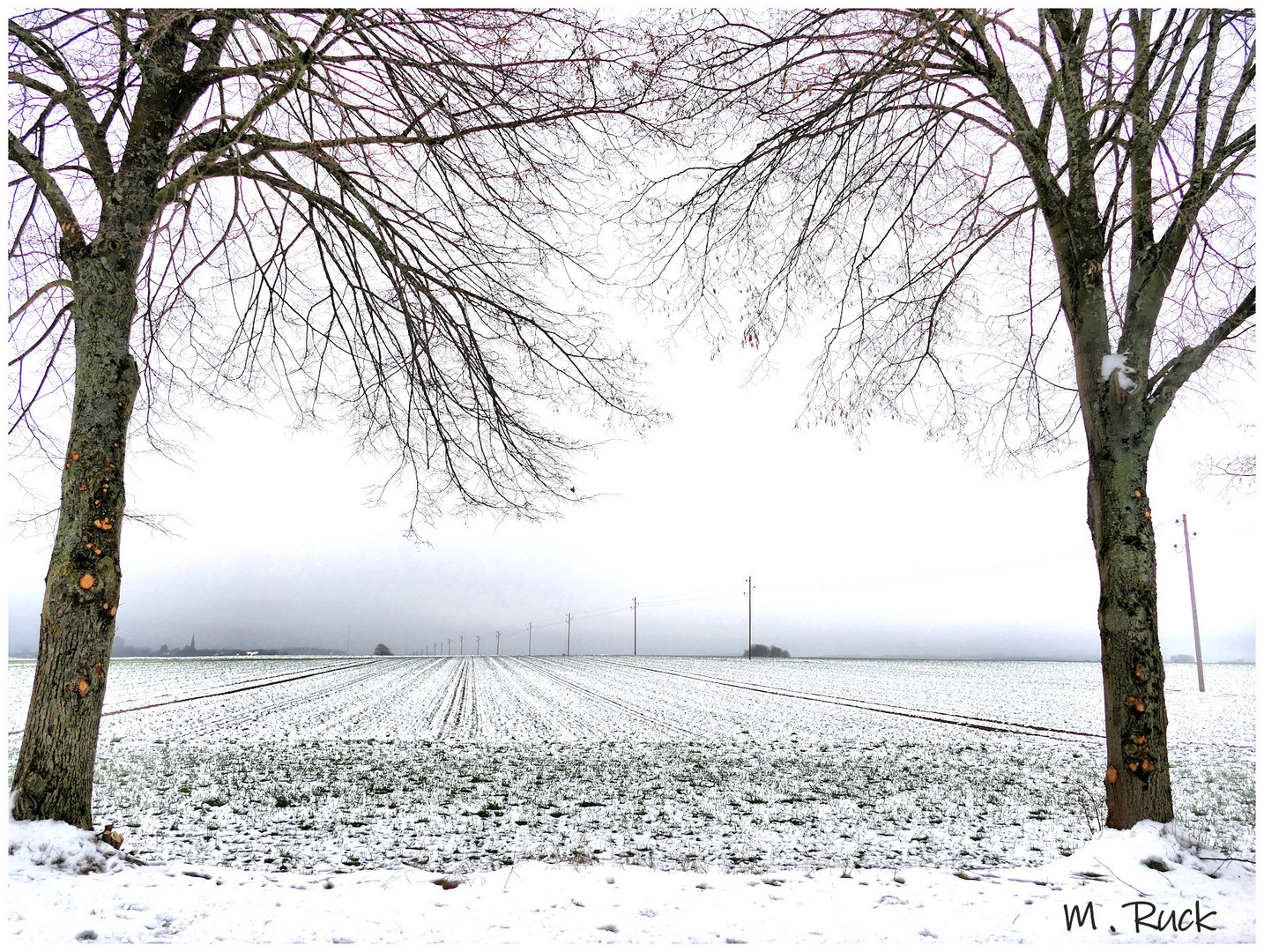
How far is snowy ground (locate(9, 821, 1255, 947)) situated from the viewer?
3223mm

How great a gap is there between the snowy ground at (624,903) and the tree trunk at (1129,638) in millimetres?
257

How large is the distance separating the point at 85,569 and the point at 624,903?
4.08 meters

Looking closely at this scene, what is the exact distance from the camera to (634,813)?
6516 millimetres

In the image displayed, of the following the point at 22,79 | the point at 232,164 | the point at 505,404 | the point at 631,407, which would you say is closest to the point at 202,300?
the point at 232,164

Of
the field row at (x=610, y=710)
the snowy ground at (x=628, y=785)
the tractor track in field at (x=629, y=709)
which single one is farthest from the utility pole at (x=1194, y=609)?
the tractor track in field at (x=629, y=709)

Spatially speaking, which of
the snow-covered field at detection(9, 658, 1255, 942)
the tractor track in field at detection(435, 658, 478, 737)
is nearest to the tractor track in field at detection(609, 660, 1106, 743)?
the snow-covered field at detection(9, 658, 1255, 942)

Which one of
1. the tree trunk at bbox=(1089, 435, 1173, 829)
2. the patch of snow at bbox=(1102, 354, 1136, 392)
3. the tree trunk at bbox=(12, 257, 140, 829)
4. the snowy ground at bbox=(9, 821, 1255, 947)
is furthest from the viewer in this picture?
the patch of snow at bbox=(1102, 354, 1136, 392)

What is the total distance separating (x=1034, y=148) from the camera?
478cm

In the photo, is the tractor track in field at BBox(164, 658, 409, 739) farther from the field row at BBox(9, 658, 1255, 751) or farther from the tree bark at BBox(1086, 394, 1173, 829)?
the tree bark at BBox(1086, 394, 1173, 829)

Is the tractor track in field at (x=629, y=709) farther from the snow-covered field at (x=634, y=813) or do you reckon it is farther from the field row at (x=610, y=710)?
the snow-covered field at (x=634, y=813)

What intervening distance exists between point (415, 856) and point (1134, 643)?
5.42 metres

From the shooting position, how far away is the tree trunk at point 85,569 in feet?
13.7

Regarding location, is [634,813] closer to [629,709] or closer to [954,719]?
[629,709]

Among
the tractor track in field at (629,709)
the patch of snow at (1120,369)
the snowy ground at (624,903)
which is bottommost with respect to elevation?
the tractor track in field at (629,709)
